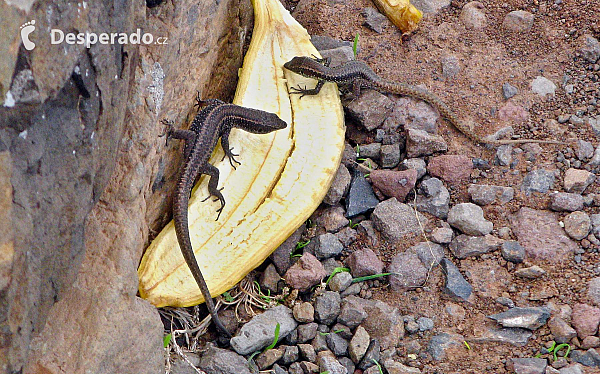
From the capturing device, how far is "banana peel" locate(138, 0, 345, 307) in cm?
445

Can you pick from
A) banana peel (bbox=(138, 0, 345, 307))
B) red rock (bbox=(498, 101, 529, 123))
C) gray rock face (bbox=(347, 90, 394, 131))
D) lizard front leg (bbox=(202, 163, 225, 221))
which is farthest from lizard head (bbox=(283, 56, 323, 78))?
red rock (bbox=(498, 101, 529, 123))

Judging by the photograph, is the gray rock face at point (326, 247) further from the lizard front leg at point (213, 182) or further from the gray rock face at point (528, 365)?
the gray rock face at point (528, 365)

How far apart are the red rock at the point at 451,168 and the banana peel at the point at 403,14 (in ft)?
5.53

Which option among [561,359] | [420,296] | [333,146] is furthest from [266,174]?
[561,359]

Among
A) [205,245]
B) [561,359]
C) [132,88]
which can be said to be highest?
[132,88]

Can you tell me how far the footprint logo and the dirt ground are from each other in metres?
3.08

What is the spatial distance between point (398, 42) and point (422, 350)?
131 inches

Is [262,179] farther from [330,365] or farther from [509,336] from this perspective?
[509,336]

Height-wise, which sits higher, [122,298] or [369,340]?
[122,298]

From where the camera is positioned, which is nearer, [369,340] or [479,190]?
[369,340]

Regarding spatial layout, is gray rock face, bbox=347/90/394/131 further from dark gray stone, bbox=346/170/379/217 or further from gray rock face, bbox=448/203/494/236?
gray rock face, bbox=448/203/494/236

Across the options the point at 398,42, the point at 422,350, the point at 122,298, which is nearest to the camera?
the point at 122,298

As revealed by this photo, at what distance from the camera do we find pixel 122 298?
385cm

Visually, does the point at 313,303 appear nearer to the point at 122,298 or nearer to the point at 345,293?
the point at 345,293
